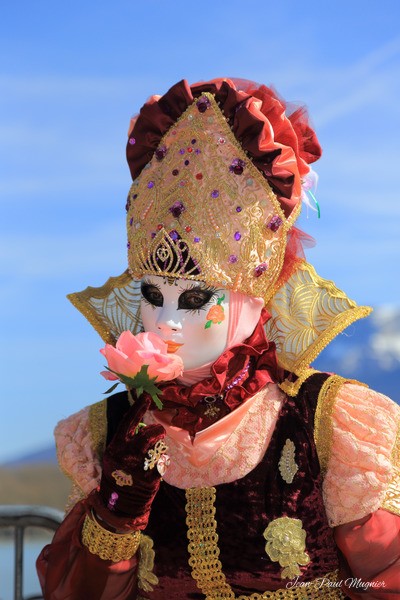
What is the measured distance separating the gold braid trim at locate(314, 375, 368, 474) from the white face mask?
0.32m

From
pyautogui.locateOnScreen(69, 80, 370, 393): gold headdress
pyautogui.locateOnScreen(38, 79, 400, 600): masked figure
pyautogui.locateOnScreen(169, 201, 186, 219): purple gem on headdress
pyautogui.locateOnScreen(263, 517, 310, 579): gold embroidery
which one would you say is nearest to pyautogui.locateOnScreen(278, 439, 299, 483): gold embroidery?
pyautogui.locateOnScreen(38, 79, 400, 600): masked figure

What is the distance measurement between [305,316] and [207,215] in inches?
17.1

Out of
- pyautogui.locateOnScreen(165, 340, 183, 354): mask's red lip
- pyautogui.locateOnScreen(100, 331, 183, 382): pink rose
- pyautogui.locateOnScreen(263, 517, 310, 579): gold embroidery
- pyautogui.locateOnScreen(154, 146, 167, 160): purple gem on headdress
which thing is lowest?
pyautogui.locateOnScreen(263, 517, 310, 579): gold embroidery

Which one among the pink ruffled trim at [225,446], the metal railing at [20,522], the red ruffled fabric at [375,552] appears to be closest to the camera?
the red ruffled fabric at [375,552]

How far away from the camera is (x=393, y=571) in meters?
2.23

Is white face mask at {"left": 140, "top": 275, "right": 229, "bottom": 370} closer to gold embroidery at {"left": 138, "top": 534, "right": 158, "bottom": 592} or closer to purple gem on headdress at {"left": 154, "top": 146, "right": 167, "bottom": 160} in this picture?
purple gem on headdress at {"left": 154, "top": 146, "right": 167, "bottom": 160}

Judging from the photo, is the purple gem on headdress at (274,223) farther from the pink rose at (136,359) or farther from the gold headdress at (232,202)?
the pink rose at (136,359)

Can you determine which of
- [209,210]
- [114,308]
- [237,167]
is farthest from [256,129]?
[114,308]

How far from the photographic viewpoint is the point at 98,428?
2.52 metres

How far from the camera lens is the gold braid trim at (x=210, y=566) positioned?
2.32 meters

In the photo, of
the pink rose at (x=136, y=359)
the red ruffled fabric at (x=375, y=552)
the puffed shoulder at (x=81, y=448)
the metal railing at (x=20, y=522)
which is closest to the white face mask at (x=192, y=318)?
the pink rose at (x=136, y=359)

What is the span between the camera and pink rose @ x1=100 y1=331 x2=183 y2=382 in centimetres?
212

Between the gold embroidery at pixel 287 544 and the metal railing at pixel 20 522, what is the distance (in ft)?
3.07

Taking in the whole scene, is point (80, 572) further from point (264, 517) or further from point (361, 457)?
point (361, 457)
